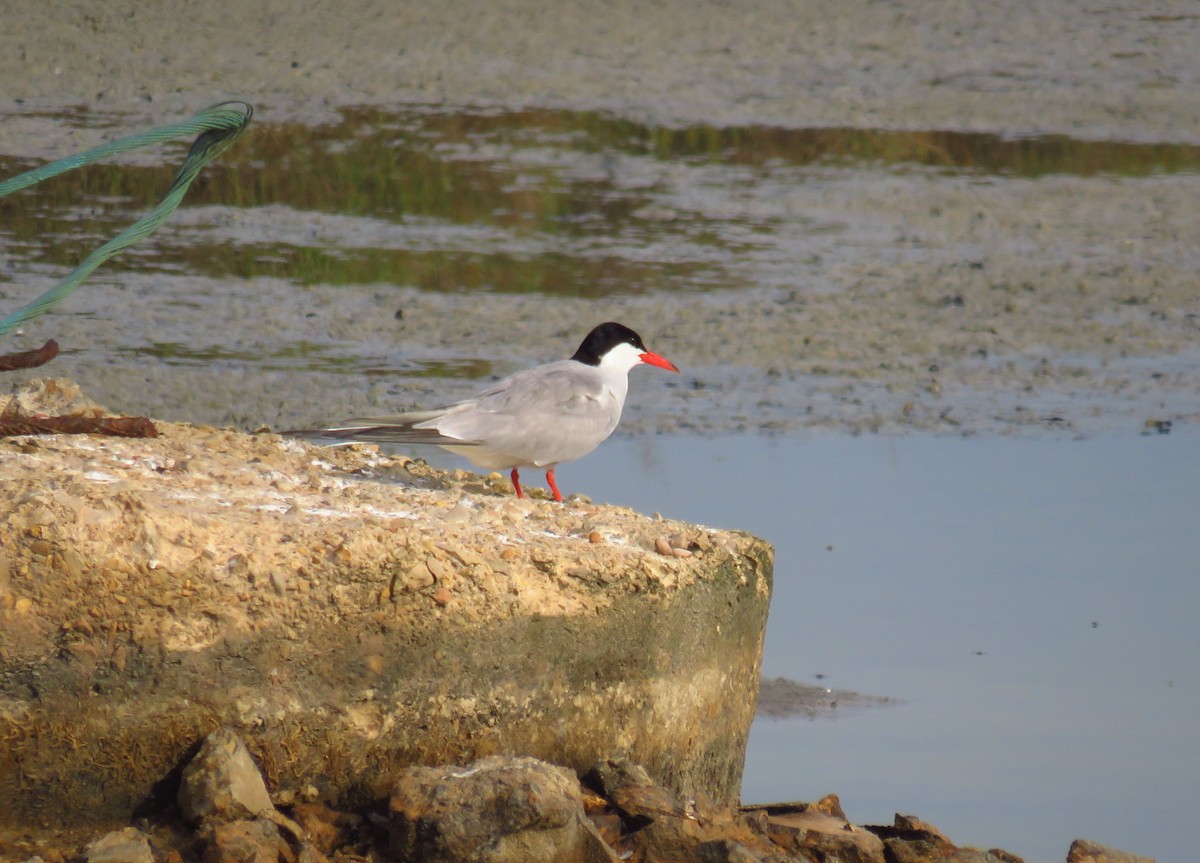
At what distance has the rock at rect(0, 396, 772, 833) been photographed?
10.7ft

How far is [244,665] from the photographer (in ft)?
11.0

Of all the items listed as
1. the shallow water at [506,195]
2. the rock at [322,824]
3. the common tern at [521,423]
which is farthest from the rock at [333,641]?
the shallow water at [506,195]

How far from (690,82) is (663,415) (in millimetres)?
5473

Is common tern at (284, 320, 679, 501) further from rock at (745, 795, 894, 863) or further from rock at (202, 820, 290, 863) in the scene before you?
rock at (202, 820, 290, 863)

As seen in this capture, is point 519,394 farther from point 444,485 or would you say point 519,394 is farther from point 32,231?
point 32,231

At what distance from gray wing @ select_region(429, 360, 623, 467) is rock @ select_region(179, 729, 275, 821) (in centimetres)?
153

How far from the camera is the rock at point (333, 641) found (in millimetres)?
3275

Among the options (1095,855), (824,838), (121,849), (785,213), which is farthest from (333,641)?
(785,213)

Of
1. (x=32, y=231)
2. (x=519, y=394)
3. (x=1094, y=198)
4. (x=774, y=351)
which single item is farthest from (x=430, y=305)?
(x=1094, y=198)

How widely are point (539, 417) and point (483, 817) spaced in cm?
172

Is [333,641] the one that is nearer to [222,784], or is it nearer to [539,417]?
[222,784]

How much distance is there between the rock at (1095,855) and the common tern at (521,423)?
161 cm

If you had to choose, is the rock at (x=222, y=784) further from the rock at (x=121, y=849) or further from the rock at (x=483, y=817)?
the rock at (x=483, y=817)

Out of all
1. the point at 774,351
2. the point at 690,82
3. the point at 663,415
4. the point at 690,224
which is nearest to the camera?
the point at 663,415
